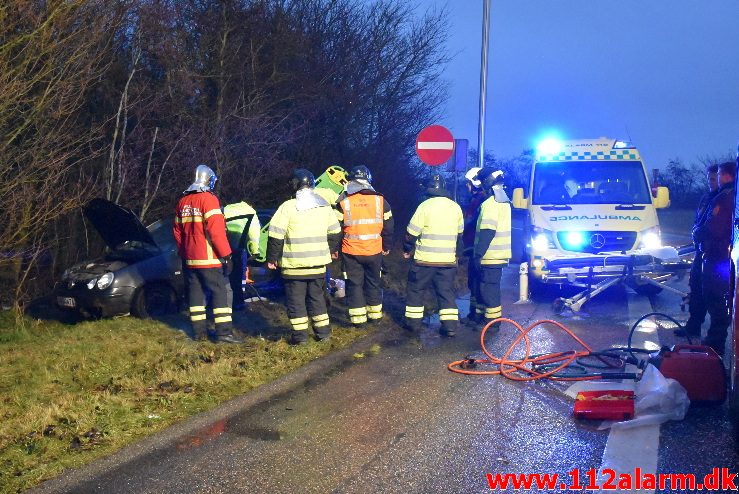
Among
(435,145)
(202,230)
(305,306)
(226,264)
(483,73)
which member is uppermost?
(483,73)

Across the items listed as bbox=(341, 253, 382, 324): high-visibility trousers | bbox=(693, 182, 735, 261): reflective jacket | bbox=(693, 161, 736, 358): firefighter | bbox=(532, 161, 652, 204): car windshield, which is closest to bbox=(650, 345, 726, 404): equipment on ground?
bbox=(693, 161, 736, 358): firefighter

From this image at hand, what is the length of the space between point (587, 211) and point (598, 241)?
0.52m

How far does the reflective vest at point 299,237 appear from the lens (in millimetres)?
8164

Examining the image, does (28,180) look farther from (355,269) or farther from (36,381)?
(355,269)

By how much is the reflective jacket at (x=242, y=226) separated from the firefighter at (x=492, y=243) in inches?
106

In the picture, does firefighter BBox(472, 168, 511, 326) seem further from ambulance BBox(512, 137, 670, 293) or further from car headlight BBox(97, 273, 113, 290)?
car headlight BBox(97, 273, 113, 290)

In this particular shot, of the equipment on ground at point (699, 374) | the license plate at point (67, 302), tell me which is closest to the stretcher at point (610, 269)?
the equipment on ground at point (699, 374)

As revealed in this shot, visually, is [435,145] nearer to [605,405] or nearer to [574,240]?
[574,240]

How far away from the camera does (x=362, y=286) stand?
9227 millimetres

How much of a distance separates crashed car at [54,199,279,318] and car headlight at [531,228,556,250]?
16.5 ft

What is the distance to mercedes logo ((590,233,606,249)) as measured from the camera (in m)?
11.3

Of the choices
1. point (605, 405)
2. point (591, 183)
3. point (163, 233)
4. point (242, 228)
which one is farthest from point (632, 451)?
point (591, 183)

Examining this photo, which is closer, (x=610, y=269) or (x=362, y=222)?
(x=362, y=222)

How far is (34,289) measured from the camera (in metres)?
10.6
